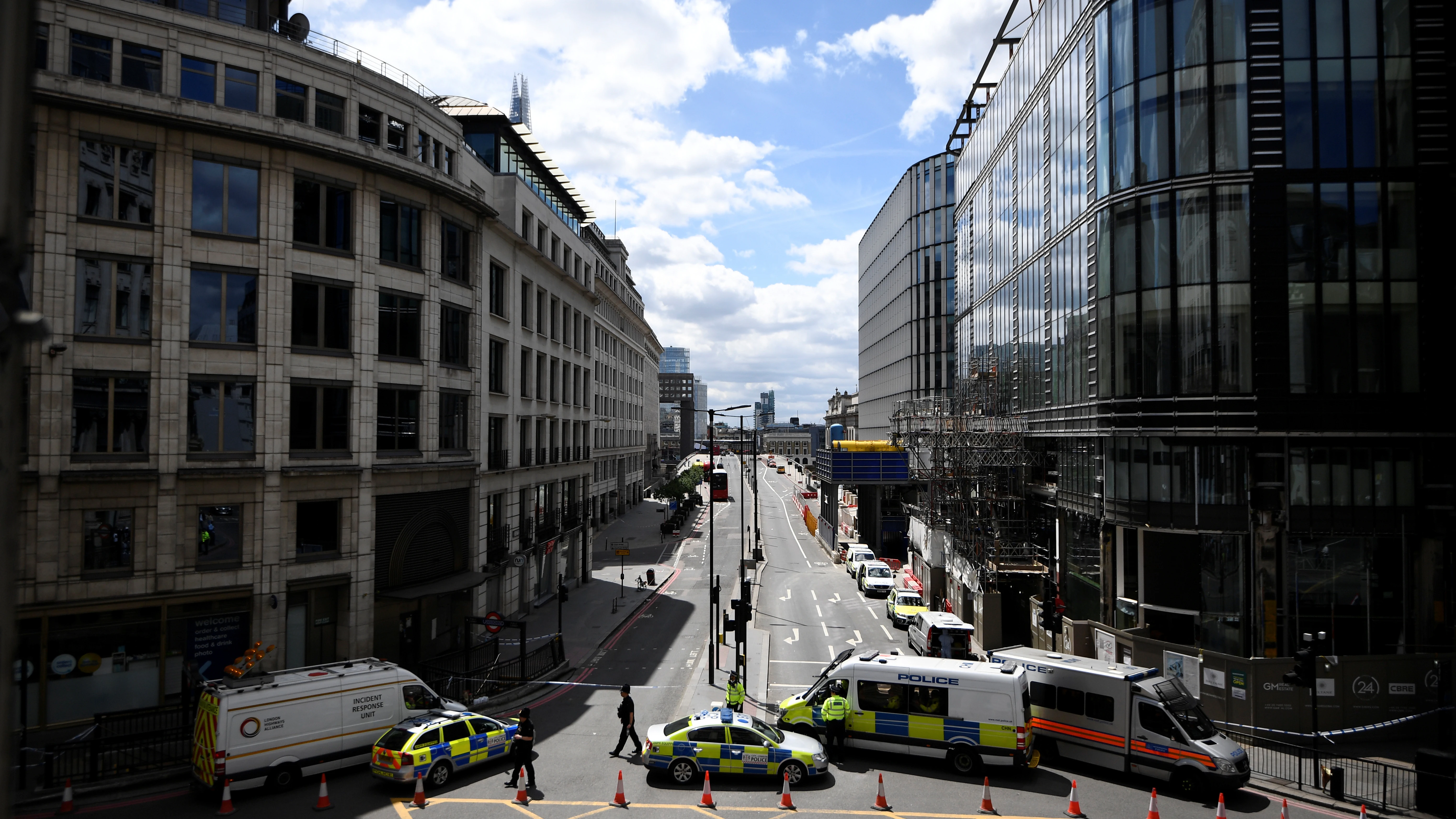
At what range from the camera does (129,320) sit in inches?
917

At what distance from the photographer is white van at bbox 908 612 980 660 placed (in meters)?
29.3

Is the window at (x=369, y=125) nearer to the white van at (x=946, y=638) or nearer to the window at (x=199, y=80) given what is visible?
the window at (x=199, y=80)

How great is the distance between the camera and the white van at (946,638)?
29.3 m

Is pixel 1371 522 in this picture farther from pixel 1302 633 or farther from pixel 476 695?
pixel 476 695

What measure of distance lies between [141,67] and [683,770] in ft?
80.6

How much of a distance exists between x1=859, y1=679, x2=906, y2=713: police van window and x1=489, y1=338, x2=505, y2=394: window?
22.1 metres

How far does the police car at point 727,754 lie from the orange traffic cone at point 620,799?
1.49 meters

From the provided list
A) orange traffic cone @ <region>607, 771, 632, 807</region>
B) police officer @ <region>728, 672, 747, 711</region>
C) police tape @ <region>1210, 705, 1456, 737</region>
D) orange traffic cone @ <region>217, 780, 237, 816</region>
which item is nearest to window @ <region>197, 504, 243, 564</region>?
orange traffic cone @ <region>217, 780, 237, 816</region>

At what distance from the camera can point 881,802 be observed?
656 inches

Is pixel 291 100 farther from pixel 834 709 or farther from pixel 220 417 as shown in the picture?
pixel 834 709

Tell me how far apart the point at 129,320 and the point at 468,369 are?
1166 centimetres

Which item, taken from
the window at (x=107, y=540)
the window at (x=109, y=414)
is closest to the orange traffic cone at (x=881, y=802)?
the window at (x=107, y=540)

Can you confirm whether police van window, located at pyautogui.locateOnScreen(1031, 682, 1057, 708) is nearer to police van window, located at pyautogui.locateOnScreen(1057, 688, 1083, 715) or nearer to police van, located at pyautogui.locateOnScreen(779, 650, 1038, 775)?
police van window, located at pyautogui.locateOnScreen(1057, 688, 1083, 715)

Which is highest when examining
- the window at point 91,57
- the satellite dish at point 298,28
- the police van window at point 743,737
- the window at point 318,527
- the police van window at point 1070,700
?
the satellite dish at point 298,28
